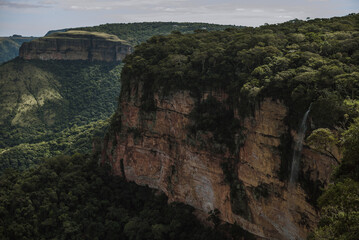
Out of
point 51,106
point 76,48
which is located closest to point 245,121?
point 51,106

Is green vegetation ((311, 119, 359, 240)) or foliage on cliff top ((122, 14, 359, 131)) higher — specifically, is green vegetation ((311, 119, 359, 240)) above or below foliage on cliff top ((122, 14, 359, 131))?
below

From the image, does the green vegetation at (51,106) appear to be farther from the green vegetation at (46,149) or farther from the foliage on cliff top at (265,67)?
the foliage on cliff top at (265,67)

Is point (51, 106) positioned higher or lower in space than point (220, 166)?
lower

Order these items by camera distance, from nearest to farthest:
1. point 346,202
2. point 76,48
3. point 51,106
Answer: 1. point 346,202
2. point 51,106
3. point 76,48

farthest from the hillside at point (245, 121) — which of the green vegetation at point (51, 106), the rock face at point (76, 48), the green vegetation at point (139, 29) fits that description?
the green vegetation at point (139, 29)

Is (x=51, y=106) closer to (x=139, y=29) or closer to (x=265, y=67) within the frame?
(x=139, y=29)

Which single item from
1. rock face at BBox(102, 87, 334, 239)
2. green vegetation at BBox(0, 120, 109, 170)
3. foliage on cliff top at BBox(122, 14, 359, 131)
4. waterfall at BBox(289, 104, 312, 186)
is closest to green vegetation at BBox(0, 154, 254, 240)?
rock face at BBox(102, 87, 334, 239)

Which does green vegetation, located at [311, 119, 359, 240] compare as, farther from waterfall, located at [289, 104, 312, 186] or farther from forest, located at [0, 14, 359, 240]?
waterfall, located at [289, 104, 312, 186]
